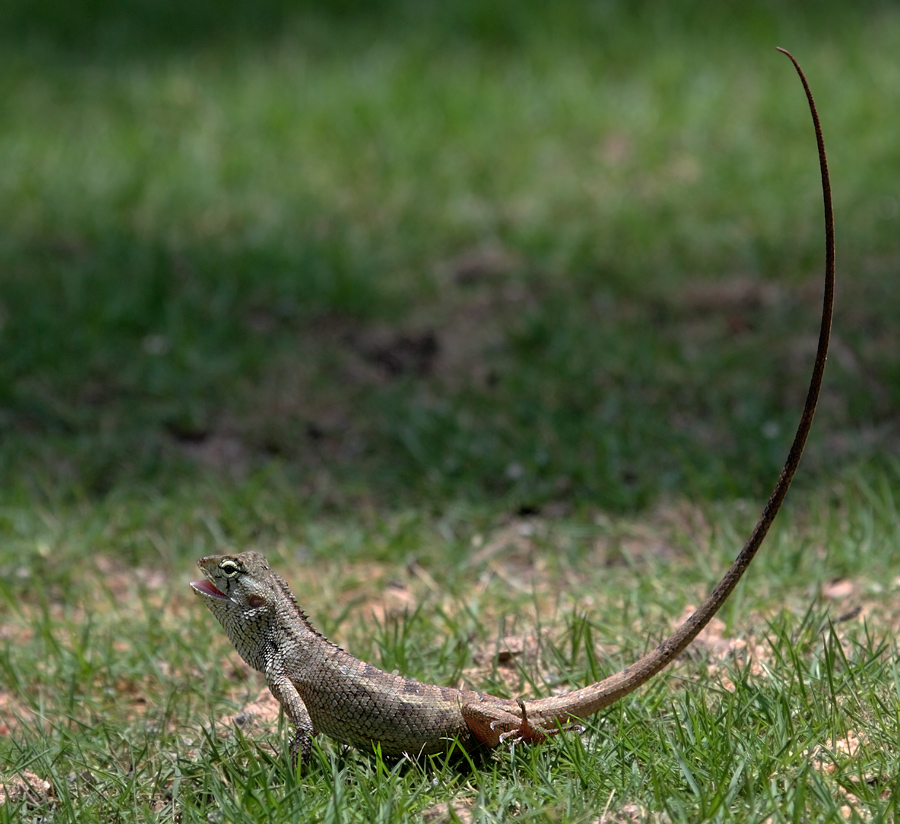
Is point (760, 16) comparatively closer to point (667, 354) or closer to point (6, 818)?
point (667, 354)

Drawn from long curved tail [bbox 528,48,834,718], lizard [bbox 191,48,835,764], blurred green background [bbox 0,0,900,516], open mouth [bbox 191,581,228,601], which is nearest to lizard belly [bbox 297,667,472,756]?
lizard [bbox 191,48,835,764]

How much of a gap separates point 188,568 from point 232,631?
4.90ft

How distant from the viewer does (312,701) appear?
Result: 292cm

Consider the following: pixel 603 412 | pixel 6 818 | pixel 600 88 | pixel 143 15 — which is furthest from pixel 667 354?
pixel 143 15

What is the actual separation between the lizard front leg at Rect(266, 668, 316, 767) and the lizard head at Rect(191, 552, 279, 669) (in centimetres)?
13

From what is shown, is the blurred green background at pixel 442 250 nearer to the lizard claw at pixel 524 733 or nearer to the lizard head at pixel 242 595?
the lizard head at pixel 242 595

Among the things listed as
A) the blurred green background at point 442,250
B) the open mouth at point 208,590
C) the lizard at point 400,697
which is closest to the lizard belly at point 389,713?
the lizard at point 400,697

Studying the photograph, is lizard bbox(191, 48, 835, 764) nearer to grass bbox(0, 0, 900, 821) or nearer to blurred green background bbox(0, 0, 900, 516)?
grass bbox(0, 0, 900, 821)

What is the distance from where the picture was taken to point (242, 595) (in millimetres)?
3035

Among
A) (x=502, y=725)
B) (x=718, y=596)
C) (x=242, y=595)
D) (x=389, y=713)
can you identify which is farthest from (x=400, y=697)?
(x=718, y=596)

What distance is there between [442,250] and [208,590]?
12.7ft

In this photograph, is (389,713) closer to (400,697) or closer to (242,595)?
(400,697)

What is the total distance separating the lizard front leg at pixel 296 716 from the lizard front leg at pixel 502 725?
376 mm

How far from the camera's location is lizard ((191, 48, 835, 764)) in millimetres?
2801
